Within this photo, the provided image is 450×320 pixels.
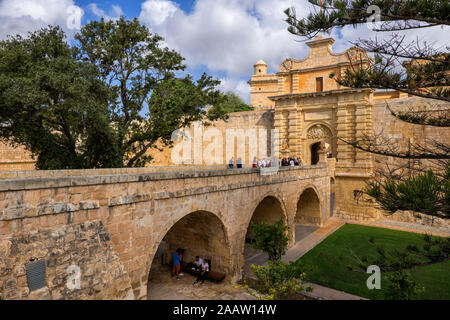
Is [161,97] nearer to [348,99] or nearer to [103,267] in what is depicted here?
[103,267]

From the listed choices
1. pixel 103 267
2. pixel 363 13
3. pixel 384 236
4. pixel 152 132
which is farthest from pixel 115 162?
pixel 384 236

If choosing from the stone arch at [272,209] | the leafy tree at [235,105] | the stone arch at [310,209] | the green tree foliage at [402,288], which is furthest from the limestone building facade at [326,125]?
the leafy tree at [235,105]

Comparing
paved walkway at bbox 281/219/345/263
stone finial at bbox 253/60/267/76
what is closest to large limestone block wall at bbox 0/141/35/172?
paved walkway at bbox 281/219/345/263

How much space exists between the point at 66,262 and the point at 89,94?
7.08 m

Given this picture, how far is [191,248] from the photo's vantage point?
10688 millimetres

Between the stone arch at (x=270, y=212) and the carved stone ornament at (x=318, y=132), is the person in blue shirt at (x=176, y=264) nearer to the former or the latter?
the stone arch at (x=270, y=212)

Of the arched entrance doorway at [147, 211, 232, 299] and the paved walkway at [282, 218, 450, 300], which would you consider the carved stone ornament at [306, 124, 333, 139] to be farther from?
the arched entrance doorway at [147, 211, 232, 299]

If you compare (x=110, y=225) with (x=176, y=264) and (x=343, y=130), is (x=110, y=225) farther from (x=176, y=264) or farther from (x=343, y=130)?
(x=343, y=130)

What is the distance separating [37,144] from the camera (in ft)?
36.2

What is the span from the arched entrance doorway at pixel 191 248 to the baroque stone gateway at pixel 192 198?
47 mm

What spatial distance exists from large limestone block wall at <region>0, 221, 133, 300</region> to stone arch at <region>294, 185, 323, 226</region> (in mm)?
13008

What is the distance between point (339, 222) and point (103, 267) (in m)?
15.8

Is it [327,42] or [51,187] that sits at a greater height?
[327,42]

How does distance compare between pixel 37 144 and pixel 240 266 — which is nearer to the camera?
pixel 240 266
